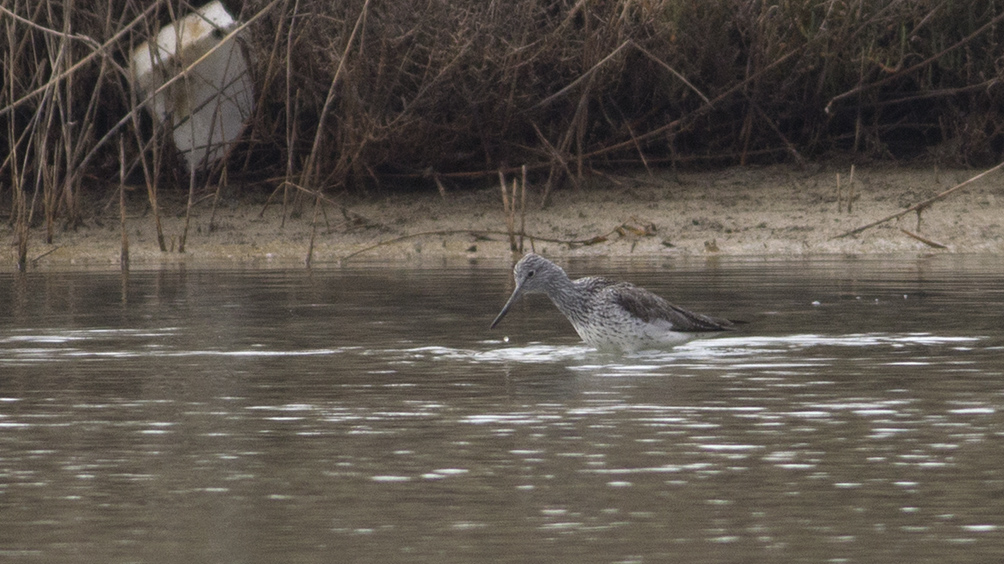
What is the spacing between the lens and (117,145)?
18188mm

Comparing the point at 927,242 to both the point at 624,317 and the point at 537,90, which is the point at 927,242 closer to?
the point at 537,90

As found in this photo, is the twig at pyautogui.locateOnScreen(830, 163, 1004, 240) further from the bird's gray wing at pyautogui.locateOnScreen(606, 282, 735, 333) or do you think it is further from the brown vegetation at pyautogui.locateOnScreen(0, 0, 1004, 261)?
the bird's gray wing at pyautogui.locateOnScreen(606, 282, 735, 333)

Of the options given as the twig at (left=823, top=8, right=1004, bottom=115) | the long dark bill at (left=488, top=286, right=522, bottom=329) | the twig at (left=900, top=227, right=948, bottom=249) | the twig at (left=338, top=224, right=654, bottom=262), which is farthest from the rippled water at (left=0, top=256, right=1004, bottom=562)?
the twig at (left=823, top=8, right=1004, bottom=115)

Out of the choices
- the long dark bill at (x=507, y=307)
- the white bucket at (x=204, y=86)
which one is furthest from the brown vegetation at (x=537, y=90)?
the long dark bill at (x=507, y=307)

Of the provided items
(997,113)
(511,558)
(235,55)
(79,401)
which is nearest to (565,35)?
(235,55)

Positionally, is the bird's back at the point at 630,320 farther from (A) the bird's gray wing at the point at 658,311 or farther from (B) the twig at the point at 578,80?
(B) the twig at the point at 578,80

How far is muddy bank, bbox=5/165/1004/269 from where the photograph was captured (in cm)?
1645

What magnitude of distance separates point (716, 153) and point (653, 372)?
1093cm

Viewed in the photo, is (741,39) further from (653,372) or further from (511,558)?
(511,558)

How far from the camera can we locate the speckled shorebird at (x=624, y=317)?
9.20m

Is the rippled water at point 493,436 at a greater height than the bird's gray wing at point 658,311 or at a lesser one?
lesser

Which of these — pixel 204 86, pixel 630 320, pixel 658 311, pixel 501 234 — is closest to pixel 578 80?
pixel 501 234

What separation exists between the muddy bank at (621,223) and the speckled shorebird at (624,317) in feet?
21.5

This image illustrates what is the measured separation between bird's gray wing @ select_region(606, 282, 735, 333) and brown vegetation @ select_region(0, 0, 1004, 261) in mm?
7441
